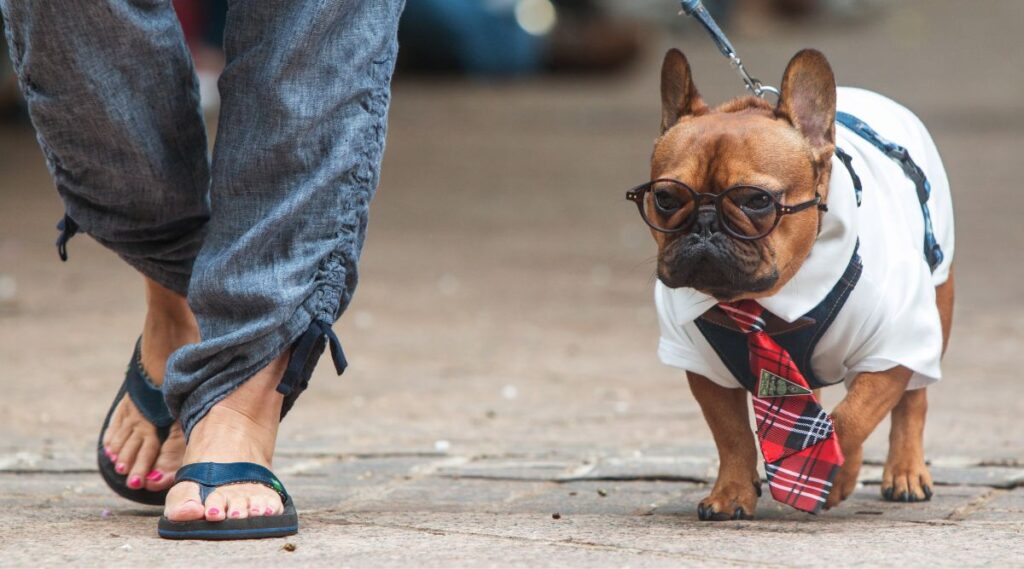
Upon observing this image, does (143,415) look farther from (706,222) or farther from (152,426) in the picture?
(706,222)

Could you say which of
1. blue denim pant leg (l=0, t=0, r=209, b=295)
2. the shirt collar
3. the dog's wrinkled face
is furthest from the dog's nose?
blue denim pant leg (l=0, t=0, r=209, b=295)

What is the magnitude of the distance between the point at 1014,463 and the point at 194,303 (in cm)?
193

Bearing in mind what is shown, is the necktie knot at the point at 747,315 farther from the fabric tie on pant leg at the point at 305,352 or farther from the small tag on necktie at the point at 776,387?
the fabric tie on pant leg at the point at 305,352

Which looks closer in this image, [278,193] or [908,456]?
[278,193]

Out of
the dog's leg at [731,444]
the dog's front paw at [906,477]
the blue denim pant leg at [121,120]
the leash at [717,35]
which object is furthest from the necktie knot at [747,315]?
the blue denim pant leg at [121,120]

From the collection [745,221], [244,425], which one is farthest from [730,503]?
[244,425]

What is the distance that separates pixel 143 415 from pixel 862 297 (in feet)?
4.80

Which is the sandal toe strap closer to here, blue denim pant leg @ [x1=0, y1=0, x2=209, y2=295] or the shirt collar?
blue denim pant leg @ [x1=0, y1=0, x2=209, y2=295]

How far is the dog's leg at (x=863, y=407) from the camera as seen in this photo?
2953 millimetres

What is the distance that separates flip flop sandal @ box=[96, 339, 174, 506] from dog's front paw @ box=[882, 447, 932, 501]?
1.52 m

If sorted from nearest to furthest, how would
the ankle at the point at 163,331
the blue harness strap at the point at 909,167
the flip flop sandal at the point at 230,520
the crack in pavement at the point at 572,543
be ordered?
the crack in pavement at the point at 572,543, the flip flop sandal at the point at 230,520, the ankle at the point at 163,331, the blue harness strap at the point at 909,167

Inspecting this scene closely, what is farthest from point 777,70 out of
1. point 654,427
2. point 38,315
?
point 654,427

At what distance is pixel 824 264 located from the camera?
2.88 m

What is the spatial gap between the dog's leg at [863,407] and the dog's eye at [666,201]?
1.68 ft
